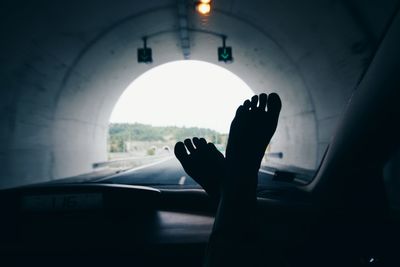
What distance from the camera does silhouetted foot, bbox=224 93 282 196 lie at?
1610 millimetres

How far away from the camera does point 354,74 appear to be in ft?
24.3

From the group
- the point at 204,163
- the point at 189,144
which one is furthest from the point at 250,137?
the point at 189,144

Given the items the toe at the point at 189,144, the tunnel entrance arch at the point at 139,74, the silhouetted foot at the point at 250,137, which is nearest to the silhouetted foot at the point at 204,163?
the toe at the point at 189,144

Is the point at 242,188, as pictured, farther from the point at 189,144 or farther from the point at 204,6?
the point at 204,6

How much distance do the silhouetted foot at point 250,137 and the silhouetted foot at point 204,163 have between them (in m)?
0.20

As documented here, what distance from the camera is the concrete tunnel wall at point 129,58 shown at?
6.73 meters

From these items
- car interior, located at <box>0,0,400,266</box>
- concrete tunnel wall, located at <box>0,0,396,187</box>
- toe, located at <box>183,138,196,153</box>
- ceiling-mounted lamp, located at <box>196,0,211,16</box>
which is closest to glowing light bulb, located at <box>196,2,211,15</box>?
ceiling-mounted lamp, located at <box>196,0,211,16</box>

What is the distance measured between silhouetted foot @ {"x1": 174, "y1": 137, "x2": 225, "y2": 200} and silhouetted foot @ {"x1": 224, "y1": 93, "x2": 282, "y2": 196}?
0.20m

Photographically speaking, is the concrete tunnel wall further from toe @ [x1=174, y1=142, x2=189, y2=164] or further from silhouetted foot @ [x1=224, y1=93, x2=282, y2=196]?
toe @ [x1=174, y1=142, x2=189, y2=164]

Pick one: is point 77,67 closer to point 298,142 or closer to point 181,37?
point 181,37

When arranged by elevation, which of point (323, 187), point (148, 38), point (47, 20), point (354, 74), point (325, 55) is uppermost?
point (148, 38)

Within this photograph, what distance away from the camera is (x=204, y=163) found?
6.81ft

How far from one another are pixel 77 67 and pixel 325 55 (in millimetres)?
8077

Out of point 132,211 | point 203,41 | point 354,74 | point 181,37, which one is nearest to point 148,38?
point 181,37
